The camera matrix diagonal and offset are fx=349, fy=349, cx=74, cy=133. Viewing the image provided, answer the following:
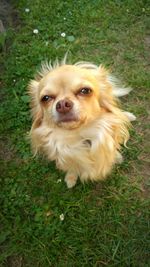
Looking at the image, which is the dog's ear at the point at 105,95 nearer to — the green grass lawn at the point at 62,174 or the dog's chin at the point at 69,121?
the dog's chin at the point at 69,121

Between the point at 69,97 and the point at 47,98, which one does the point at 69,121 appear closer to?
the point at 69,97

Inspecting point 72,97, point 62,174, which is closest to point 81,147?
point 72,97

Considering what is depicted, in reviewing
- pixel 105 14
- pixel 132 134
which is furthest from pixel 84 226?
pixel 105 14

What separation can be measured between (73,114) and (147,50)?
7.09ft

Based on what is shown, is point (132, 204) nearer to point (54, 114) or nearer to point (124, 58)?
point (54, 114)

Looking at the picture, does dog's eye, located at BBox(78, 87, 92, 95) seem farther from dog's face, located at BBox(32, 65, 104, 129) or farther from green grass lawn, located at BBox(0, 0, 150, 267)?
green grass lawn, located at BBox(0, 0, 150, 267)

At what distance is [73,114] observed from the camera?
2.50m

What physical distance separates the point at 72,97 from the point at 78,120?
174mm

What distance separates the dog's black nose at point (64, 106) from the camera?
8.06 feet

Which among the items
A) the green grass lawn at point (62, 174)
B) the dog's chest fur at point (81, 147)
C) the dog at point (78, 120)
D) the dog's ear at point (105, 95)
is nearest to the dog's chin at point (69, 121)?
the dog at point (78, 120)

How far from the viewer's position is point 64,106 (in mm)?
2457

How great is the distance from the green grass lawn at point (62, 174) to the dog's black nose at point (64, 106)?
4.03 feet

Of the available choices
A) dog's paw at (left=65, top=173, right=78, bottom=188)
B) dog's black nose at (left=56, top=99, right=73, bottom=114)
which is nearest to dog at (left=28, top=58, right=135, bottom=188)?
dog's black nose at (left=56, top=99, right=73, bottom=114)

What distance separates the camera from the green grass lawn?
3.21 metres
